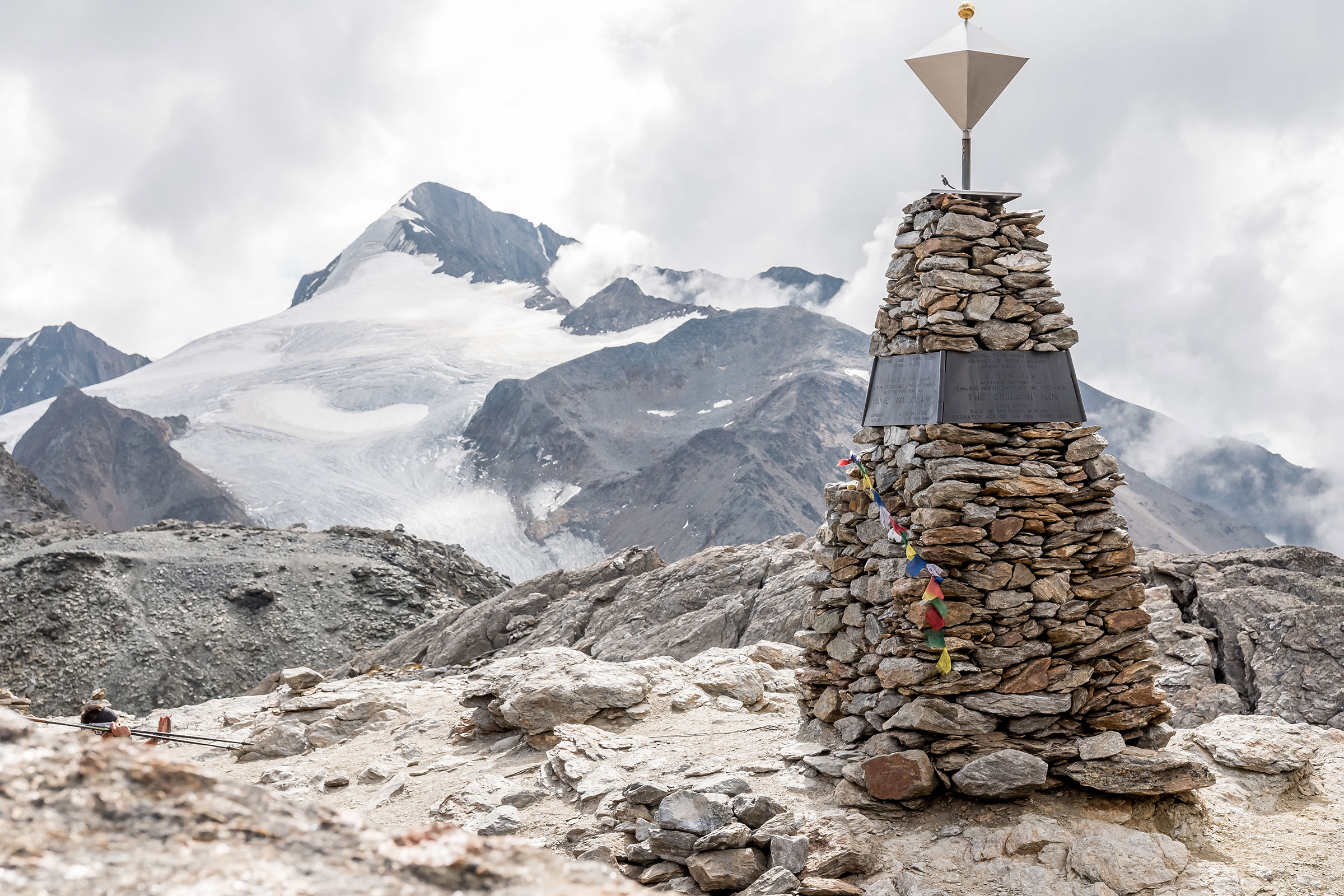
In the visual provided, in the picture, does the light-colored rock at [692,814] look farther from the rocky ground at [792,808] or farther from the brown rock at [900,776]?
the brown rock at [900,776]

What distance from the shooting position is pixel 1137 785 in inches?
281

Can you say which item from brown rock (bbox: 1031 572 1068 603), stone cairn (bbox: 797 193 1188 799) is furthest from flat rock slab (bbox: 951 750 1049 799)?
brown rock (bbox: 1031 572 1068 603)

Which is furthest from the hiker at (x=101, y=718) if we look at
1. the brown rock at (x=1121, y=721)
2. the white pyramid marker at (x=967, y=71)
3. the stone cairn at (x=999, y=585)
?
the white pyramid marker at (x=967, y=71)

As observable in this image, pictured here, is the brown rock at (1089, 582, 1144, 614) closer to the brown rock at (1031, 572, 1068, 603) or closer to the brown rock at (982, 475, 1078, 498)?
the brown rock at (1031, 572, 1068, 603)

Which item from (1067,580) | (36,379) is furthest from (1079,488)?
(36,379)

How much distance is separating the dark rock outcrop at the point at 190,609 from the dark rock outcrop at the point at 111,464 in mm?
65443

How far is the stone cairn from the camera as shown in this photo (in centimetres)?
750

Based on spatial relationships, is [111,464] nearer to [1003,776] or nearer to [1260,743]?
[1003,776]

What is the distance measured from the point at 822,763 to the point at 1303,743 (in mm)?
4524

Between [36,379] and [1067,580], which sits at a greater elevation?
[36,379]

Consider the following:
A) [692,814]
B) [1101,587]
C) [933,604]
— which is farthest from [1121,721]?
[692,814]

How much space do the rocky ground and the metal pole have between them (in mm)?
5279

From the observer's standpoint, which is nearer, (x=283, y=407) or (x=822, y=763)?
(x=822, y=763)

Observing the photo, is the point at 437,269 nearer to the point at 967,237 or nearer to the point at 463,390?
the point at 463,390
